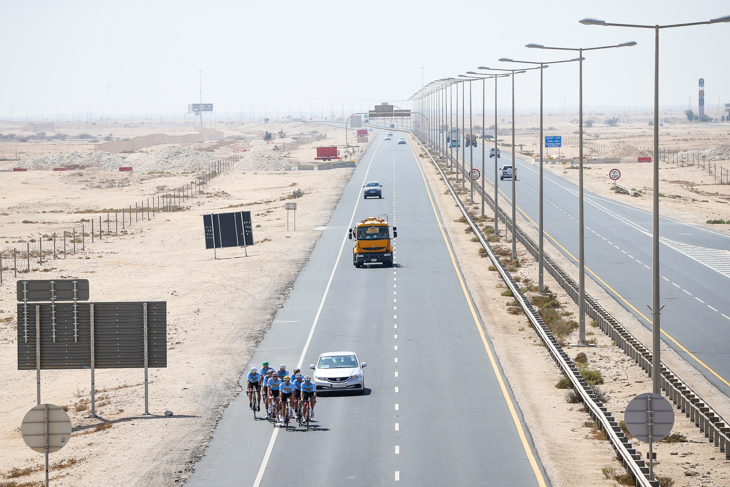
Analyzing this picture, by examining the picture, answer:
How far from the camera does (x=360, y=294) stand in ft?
167

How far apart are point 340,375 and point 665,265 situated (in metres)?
34.3

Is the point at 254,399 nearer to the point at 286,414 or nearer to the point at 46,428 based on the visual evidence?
the point at 286,414

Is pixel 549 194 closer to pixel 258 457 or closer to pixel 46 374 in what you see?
pixel 46 374

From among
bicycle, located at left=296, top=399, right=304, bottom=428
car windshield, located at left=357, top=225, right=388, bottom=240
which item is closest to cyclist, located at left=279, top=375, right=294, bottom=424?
bicycle, located at left=296, top=399, right=304, bottom=428

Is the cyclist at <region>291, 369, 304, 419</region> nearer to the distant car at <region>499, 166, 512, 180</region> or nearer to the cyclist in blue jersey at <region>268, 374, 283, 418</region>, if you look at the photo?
the cyclist in blue jersey at <region>268, 374, 283, 418</region>

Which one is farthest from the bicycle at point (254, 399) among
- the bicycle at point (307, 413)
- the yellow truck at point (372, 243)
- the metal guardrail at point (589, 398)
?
the yellow truck at point (372, 243)

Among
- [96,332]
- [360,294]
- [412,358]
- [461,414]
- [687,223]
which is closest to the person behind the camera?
[461,414]

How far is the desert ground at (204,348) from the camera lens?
2591 cm

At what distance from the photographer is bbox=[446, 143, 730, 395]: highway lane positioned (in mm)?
40969

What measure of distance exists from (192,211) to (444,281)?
5387 cm

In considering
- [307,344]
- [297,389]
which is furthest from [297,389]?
[307,344]

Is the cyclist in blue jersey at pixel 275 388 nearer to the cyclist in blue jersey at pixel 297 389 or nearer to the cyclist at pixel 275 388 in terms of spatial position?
the cyclist at pixel 275 388

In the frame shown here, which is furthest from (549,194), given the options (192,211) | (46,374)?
(46,374)

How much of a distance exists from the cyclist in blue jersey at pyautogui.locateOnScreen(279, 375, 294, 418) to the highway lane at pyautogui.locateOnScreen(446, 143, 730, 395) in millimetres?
16068
